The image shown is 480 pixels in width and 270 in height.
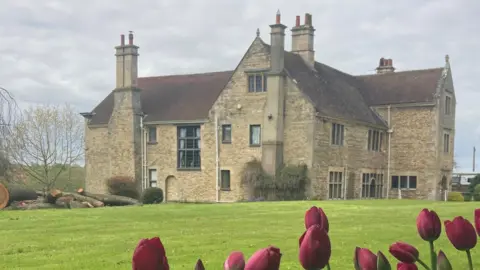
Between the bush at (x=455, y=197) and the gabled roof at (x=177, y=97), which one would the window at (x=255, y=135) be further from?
the bush at (x=455, y=197)

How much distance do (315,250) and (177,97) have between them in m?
40.8

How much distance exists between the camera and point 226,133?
3766 cm

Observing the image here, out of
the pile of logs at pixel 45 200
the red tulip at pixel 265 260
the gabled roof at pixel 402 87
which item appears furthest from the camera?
the gabled roof at pixel 402 87

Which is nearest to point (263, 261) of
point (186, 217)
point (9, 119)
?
point (186, 217)

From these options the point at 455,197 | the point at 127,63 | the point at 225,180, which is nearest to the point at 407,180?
the point at 455,197

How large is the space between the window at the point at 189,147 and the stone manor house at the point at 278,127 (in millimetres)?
66

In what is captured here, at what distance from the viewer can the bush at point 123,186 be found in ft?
126

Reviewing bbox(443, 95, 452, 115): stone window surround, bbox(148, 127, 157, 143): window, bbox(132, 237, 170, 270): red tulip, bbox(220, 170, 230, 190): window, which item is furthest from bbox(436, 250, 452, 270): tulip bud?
Answer: bbox(443, 95, 452, 115): stone window surround

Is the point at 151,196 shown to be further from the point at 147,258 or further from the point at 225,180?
the point at 147,258

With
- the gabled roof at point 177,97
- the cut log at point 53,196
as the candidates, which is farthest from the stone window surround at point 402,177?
the cut log at point 53,196

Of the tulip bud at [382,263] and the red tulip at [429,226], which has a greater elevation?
the red tulip at [429,226]

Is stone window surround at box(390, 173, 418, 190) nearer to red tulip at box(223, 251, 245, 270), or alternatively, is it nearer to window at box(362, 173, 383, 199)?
window at box(362, 173, 383, 199)

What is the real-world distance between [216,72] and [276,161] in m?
11.0

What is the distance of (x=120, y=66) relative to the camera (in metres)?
41.5
